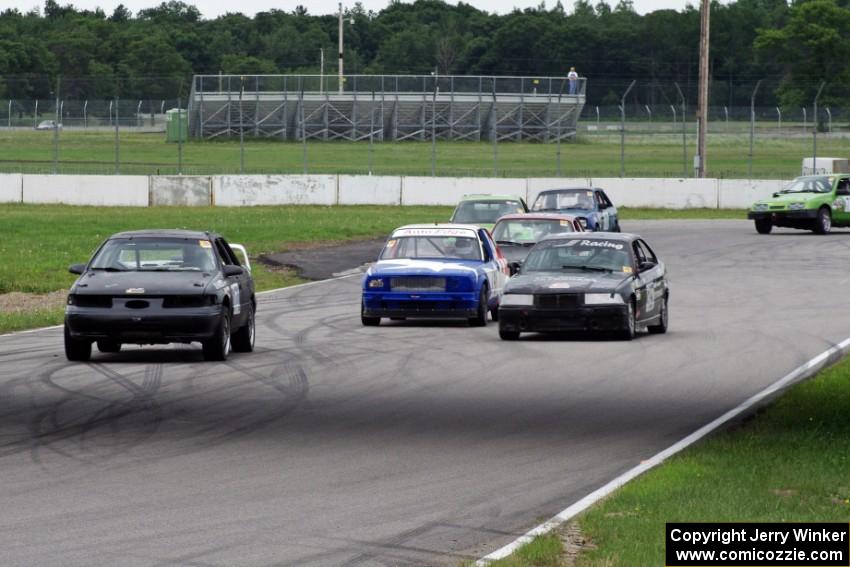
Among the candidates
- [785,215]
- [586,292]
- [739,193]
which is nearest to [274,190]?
[739,193]

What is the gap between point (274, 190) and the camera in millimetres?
53688

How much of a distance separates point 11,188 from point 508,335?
1401 inches

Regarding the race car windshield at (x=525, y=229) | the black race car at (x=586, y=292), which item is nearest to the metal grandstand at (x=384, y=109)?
the race car windshield at (x=525, y=229)

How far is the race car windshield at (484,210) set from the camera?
32938 mm

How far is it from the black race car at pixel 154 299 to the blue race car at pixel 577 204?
58.3 ft

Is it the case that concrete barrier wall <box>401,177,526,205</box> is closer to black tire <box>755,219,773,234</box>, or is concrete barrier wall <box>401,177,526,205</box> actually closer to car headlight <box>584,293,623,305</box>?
black tire <box>755,219,773,234</box>

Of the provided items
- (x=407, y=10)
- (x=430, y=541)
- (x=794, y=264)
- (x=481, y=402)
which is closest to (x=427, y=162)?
(x=794, y=264)

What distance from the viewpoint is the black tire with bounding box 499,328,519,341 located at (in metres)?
19.9

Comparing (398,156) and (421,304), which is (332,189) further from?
(421,304)

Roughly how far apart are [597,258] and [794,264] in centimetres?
1339

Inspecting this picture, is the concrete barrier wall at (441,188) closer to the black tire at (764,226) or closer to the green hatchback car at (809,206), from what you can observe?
the black tire at (764,226)

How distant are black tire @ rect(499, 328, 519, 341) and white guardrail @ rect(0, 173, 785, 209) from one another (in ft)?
104

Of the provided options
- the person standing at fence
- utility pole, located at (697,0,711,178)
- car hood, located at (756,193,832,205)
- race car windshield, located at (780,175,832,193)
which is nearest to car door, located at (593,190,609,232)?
car hood, located at (756,193,832,205)

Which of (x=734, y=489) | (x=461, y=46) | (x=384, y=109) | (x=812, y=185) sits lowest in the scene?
(x=734, y=489)
